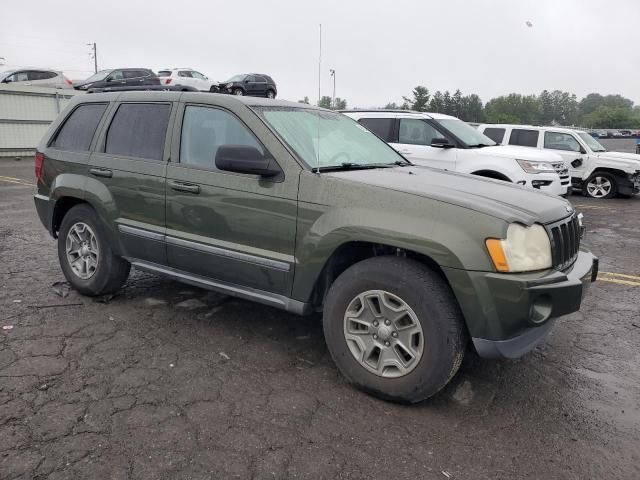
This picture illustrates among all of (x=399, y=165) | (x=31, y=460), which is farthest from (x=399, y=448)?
(x=399, y=165)

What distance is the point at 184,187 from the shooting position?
3.83 m

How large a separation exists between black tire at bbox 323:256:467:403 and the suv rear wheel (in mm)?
12248

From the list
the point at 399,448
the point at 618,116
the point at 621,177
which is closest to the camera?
the point at 399,448

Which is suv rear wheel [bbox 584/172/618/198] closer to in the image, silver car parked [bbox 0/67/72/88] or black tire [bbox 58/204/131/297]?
black tire [bbox 58/204/131/297]

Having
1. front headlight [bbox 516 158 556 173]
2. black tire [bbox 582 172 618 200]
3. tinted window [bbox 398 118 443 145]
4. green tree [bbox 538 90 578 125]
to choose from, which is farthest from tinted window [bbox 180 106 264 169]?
green tree [bbox 538 90 578 125]

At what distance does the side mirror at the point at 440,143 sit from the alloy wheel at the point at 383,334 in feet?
21.3

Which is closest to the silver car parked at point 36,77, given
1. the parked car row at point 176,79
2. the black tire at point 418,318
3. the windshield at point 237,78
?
the parked car row at point 176,79

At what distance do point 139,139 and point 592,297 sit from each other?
4.38 meters

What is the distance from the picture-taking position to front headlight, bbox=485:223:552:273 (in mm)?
2770

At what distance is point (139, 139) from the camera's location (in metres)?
4.26

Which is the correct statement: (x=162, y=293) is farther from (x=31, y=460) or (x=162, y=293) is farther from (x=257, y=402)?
(x=31, y=460)

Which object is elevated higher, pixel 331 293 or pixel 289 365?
pixel 331 293

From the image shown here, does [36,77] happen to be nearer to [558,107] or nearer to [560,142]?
[560,142]

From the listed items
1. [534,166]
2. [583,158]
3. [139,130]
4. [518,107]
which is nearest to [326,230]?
[139,130]
